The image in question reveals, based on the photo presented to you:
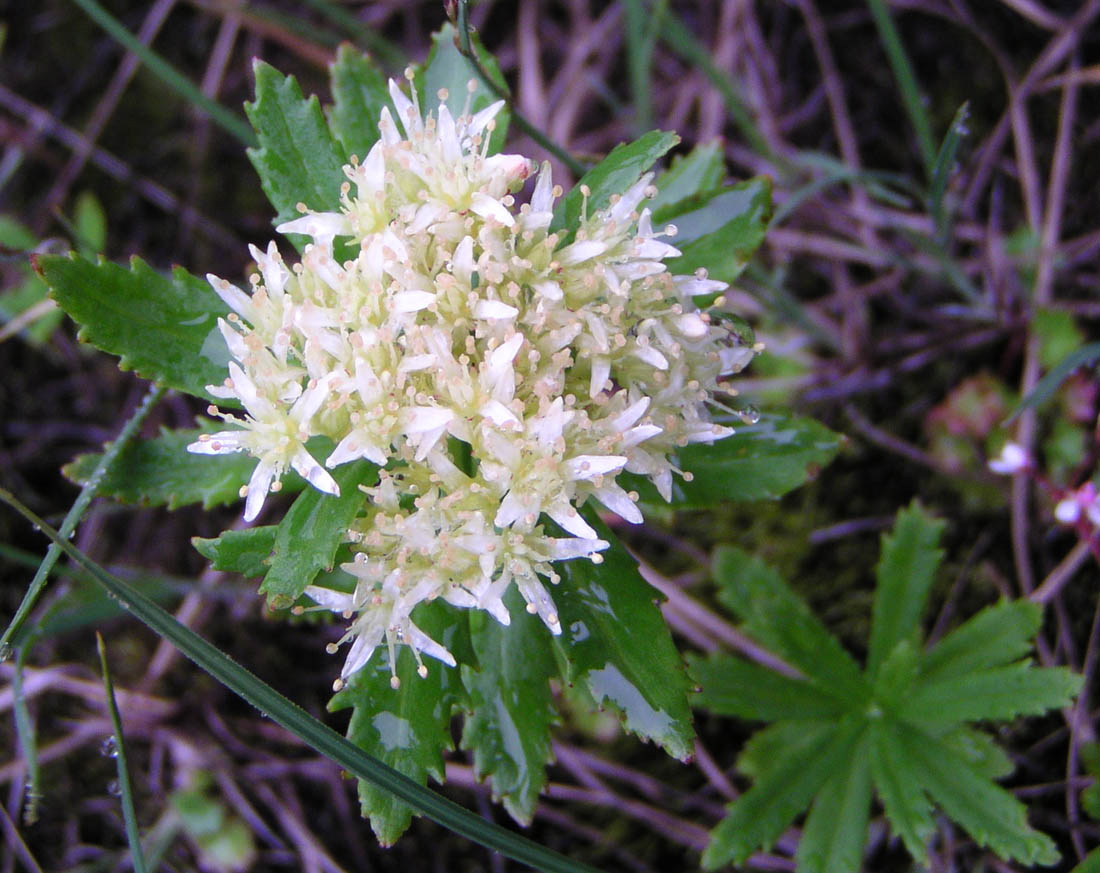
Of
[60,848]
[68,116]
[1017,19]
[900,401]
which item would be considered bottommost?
[60,848]

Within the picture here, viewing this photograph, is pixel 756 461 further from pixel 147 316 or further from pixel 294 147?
pixel 147 316

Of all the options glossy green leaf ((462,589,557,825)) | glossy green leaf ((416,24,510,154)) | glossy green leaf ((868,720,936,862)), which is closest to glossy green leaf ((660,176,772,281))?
glossy green leaf ((416,24,510,154))

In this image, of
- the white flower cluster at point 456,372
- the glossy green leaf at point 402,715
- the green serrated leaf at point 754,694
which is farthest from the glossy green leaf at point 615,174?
the green serrated leaf at point 754,694

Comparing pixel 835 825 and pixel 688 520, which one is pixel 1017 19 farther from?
pixel 835 825

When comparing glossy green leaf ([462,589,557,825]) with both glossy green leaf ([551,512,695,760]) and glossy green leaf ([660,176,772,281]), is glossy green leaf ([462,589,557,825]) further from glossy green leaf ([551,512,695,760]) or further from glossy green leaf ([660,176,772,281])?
glossy green leaf ([660,176,772,281])

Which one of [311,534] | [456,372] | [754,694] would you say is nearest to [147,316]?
[311,534]

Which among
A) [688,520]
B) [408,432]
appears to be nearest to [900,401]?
[688,520]

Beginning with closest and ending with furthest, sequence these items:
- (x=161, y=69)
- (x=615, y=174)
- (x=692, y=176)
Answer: (x=615, y=174) → (x=692, y=176) → (x=161, y=69)
